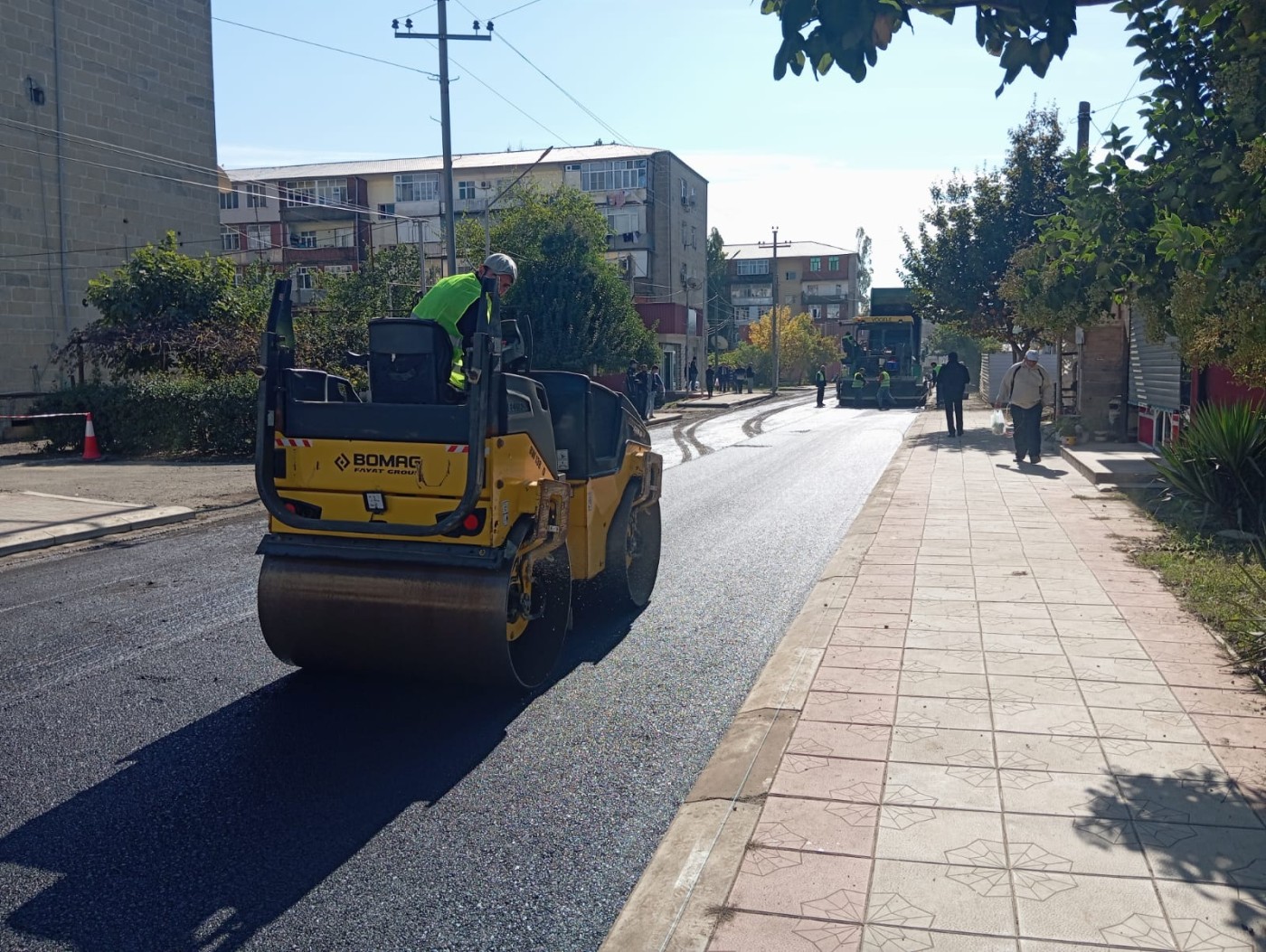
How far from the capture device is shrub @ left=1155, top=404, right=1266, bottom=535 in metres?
10.4

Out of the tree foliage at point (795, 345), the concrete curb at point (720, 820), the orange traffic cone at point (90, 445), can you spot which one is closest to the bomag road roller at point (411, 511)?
the concrete curb at point (720, 820)

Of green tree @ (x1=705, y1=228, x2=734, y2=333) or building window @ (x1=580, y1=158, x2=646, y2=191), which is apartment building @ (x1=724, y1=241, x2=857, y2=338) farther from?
building window @ (x1=580, y1=158, x2=646, y2=191)

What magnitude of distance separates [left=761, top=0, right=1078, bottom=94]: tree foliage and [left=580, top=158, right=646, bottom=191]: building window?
5661 cm

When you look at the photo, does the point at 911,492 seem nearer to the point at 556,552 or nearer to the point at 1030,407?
the point at 1030,407

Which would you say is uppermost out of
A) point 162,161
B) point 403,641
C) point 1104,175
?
point 162,161

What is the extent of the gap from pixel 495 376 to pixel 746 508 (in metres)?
8.09

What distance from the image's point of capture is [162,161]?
3416cm

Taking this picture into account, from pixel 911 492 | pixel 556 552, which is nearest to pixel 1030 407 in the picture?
pixel 911 492

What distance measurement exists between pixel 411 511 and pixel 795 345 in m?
71.7

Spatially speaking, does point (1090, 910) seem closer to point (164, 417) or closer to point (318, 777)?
point (318, 777)

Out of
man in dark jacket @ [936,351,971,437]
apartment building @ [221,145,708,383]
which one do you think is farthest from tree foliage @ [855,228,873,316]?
man in dark jacket @ [936,351,971,437]

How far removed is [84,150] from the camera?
31.6 meters

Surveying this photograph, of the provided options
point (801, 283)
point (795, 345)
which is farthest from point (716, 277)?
point (795, 345)

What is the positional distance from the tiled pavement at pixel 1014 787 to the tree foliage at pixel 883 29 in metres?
2.81
